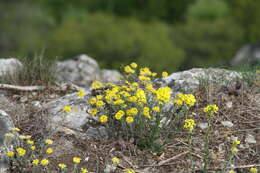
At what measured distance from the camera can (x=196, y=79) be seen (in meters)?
5.03

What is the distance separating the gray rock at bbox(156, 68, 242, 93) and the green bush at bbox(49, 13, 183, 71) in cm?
1173

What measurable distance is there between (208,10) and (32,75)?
21.1 meters

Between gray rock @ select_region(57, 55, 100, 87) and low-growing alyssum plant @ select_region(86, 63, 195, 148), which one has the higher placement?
gray rock @ select_region(57, 55, 100, 87)

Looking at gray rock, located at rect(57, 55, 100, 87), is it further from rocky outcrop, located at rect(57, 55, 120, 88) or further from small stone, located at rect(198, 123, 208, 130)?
small stone, located at rect(198, 123, 208, 130)

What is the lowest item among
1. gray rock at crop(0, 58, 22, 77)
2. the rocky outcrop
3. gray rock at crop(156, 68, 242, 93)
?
gray rock at crop(156, 68, 242, 93)

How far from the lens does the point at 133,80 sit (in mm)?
4789

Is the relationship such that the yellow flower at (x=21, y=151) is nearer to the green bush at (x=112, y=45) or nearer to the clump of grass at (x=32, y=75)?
the clump of grass at (x=32, y=75)

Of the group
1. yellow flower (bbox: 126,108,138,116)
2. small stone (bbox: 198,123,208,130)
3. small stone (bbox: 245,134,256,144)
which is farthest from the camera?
small stone (bbox: 198,123,208,130)

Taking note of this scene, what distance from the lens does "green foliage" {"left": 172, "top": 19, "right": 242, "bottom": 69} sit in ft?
74.6

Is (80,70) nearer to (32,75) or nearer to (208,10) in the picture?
(32,75)

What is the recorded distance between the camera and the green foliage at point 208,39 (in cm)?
2273

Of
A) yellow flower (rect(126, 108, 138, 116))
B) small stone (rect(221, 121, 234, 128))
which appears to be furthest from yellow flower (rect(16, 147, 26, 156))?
small stone (rect(221, 121, 234, 128))

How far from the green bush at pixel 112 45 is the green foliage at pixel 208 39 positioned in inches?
149

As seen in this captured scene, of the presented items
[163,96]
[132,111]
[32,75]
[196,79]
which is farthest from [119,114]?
[32,75]
